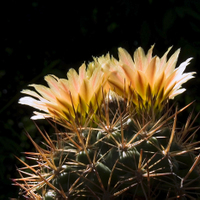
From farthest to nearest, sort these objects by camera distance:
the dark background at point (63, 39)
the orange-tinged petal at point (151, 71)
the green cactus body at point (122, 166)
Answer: the dark background at point (63, 39), the orange-tinged petal at point (151, 71), the green cactus body at point (122, 166)

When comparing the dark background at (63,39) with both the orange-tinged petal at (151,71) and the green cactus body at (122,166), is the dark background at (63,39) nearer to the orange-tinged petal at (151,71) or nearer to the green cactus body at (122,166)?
the orange-tinged petal at (151,71)

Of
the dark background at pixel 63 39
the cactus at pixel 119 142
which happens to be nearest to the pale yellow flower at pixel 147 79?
the cactus at pixel 119 142

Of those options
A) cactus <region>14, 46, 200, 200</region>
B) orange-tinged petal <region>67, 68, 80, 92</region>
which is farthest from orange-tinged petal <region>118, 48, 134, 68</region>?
orange-tinged petal <region>67, 68, 80, 92</region>

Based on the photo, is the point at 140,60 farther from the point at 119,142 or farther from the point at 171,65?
the point at 119,142

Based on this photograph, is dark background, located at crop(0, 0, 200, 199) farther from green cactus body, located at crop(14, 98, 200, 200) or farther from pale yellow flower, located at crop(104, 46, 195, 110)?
green cactus body, located at crop(14, 98, 200, 200)

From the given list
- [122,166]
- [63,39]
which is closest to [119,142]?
[122,166]

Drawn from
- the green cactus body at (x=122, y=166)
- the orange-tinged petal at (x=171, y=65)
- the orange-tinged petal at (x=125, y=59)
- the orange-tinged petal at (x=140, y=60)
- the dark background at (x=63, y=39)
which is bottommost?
the green cactus body at (x=122, y=166)
